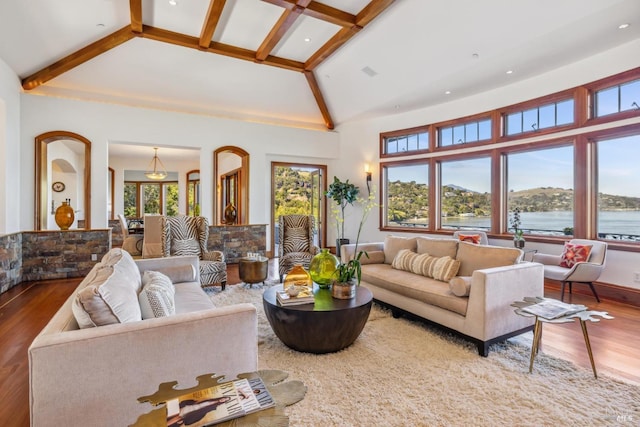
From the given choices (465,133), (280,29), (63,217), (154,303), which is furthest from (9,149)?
(465,133)

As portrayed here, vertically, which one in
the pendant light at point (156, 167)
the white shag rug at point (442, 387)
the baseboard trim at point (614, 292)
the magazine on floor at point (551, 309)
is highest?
the pendant light at point (156, 167)

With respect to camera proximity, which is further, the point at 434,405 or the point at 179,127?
the point at 179,127

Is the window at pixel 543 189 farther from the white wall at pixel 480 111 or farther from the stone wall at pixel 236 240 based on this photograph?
the stone wall at pixel 236 240

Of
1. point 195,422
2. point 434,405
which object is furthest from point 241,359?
point 434,405

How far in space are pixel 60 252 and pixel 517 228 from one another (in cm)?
777

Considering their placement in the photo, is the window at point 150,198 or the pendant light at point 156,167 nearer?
the pendant light at point 156,167

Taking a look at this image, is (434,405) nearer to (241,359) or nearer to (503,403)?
(503,403)

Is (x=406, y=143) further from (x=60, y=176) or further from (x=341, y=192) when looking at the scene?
(x=60, y=176)

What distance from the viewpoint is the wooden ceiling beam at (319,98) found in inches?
275

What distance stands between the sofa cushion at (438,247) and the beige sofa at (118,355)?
105 inches

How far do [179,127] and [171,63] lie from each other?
122cm

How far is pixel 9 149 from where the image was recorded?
4.93m

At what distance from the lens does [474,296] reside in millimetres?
2725

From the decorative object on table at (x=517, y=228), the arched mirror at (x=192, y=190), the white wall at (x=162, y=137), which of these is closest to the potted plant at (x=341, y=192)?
the white wall at (x=162, y=137)
